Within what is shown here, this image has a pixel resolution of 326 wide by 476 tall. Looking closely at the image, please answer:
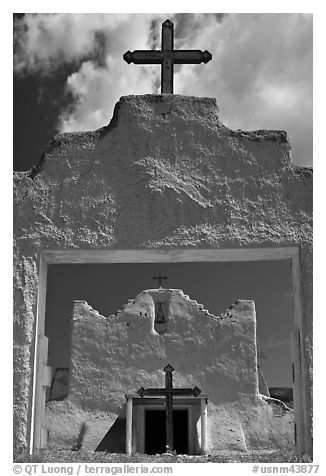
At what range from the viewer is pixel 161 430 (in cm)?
1712

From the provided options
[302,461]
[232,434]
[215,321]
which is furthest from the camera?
[215,321]

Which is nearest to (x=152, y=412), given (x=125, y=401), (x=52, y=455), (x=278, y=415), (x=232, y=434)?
(x=125, y=401)

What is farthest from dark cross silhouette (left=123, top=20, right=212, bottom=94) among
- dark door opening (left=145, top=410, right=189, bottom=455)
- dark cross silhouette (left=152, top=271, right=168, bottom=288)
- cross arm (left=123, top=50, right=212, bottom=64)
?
dark cross silhouette (left=152, top=271, right=168, bottom=288)

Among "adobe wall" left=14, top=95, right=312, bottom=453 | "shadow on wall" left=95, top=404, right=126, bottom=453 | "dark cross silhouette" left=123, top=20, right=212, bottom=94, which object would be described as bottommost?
"shadow on wall" left=95, top=404, right=126, bottom=453

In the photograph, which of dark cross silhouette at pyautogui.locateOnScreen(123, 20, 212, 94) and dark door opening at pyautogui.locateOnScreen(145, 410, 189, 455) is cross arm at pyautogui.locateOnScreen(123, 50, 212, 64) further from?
dark door opening at pyautogui.locateOnScreen(145, 410, 189, 455)

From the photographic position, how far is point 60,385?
19.8 metres

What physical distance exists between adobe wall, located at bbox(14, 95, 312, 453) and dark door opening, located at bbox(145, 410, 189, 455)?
1180cm

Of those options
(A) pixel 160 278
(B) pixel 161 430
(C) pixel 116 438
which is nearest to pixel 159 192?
(B) pixel 161 430

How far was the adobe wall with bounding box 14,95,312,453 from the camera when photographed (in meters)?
6.04

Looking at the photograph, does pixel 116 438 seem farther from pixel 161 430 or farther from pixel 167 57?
pixel 167 57

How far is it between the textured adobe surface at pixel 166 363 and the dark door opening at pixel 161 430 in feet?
2.38

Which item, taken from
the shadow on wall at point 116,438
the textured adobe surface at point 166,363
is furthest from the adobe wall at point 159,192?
the textured adobe surface at point 166,363

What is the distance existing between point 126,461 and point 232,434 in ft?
40.2

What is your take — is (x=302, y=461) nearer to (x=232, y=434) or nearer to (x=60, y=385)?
(x=232, y=434)
